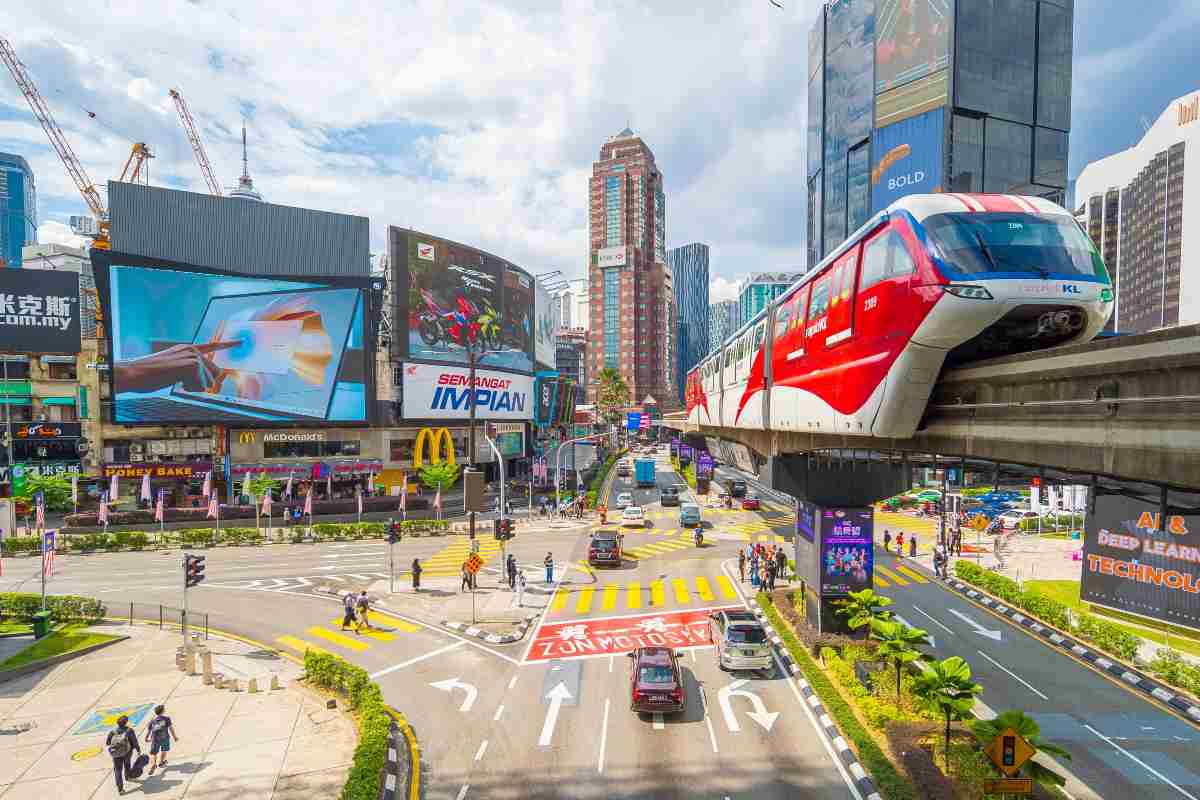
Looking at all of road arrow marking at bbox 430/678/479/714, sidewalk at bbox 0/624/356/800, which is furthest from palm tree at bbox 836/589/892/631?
sidewalk at bbox 0/624/356/800

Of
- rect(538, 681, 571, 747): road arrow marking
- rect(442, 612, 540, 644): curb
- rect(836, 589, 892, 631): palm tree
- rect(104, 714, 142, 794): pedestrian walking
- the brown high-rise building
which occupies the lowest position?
rect(442, 612, 540, 644): curb

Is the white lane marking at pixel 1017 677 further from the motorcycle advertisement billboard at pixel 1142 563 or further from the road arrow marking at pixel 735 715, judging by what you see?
the road arrow marking at pixel 735 715

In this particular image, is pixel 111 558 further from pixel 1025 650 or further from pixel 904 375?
pixel 1025 650

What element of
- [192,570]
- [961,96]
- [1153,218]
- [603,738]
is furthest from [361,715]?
[1153,218]

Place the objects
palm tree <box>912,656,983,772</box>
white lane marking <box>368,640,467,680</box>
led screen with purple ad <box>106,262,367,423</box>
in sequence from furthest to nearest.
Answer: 1. led screen with purple ad <box>106,262,367,423</box>
2. white lane marking <box>368,640,467,680</box>
3. palm tree <box>912,656,983,772</box>

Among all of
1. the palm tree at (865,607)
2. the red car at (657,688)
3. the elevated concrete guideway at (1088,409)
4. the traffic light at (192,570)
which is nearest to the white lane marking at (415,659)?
the traffic light at (192,570)

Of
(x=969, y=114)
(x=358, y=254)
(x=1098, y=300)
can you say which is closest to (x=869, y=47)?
(x=969, y=114)

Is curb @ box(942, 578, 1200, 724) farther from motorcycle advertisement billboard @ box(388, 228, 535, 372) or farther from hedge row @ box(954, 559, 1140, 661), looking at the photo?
motorcycle advertisement billboard @ box(388, 228, 535, 372)

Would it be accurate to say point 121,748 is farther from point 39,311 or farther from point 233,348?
Answer: point 39,311
